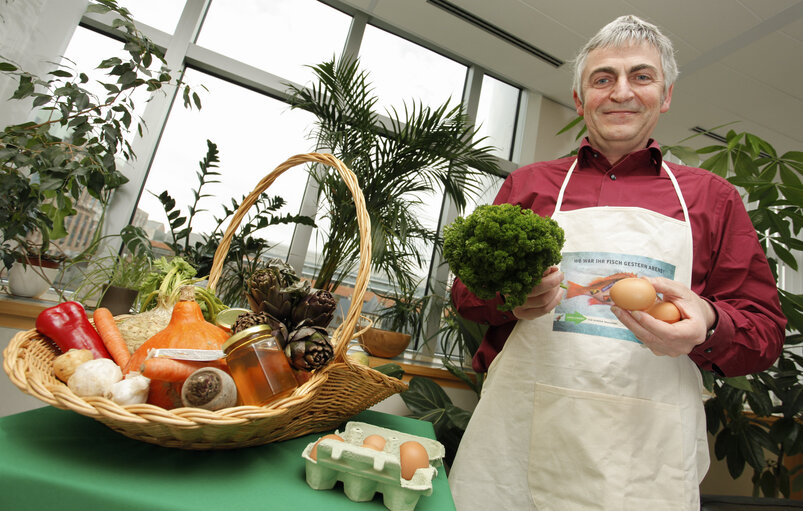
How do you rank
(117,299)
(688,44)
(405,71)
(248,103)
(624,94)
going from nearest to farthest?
(624,94), (117,299), (688,44), (248,103), (405,71)

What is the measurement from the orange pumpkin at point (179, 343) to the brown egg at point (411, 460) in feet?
1.03

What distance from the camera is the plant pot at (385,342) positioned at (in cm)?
224

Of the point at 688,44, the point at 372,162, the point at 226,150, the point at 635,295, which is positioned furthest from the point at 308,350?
the point at 688,44

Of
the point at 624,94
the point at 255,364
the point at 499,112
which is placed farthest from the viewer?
the point at 499,112

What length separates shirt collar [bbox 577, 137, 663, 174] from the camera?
3.18 ft

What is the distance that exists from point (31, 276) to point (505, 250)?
2163 mm

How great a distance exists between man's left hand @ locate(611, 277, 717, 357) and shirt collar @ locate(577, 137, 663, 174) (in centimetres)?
41

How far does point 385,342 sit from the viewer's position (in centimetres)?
224

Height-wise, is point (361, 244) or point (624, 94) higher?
point (624, 94)

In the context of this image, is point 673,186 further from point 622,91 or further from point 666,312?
point 666,312

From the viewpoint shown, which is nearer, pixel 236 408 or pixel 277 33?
pixel 236 408

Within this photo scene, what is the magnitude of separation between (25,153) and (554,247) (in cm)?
164

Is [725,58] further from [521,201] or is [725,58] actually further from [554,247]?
[554,247]

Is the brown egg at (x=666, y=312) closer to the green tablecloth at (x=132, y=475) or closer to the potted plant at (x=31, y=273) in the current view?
the green tablecloth at (x=132, y=475)
